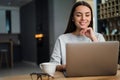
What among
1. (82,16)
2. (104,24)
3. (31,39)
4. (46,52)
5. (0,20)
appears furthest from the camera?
(0,20)

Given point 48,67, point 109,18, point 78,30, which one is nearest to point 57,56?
point 78,30

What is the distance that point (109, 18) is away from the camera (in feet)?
20.0

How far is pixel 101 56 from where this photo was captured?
4.97ft

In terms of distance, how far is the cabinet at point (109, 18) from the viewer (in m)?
5.77

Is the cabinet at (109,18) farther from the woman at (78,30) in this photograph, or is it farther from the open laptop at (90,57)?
the open laptop at (90,57)

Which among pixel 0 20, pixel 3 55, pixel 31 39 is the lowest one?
pixel 3 55

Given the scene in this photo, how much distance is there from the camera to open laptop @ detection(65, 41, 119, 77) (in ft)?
4.90

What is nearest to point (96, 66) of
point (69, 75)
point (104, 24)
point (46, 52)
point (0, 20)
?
point (69, 75)

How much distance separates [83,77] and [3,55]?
8.83m

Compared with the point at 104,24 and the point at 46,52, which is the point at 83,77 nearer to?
the point at 104,24

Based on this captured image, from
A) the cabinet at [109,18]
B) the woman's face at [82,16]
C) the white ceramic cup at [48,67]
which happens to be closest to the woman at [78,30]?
the woman's face at [82,16]

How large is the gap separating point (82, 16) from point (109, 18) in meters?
4.24

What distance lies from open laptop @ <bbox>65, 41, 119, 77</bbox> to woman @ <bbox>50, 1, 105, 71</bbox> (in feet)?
1.41

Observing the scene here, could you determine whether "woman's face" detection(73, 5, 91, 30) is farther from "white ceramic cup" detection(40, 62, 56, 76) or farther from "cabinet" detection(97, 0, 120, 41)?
"cabinet" detection(97, 0, 120, 41)
